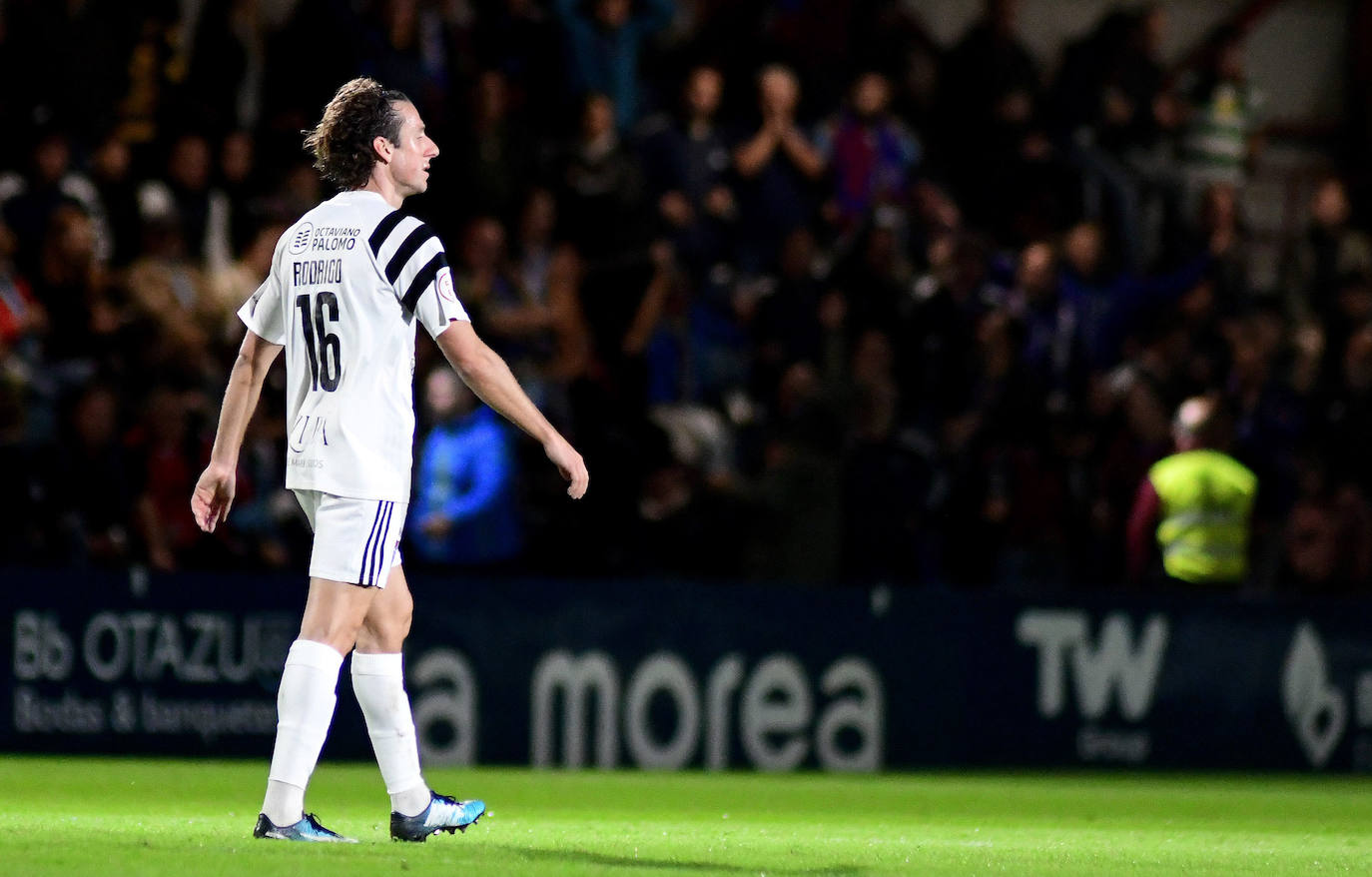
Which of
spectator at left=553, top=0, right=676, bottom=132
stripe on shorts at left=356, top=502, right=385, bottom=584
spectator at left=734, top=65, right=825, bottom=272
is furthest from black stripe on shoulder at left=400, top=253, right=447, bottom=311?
spectator at left=553, top=0, right=676, bottom=132

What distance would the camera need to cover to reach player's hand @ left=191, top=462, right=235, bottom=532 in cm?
658

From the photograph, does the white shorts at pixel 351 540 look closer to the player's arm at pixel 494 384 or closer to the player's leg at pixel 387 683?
the player's leg at pixel 387 683

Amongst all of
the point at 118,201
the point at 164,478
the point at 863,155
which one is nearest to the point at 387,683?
the point at 164,478

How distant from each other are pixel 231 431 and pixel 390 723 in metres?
1.00

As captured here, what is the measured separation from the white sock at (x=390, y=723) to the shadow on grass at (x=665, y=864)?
1.12ft

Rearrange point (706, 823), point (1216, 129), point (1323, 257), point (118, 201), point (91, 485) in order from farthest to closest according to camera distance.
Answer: point (1216, 129) < point (1323, 257) < point (118, 201) < point (91, 485) < point (706, 823)

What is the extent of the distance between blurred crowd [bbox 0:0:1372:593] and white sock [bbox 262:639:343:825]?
19.9 feet

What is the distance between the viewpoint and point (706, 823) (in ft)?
29.5

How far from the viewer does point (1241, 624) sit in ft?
45.2

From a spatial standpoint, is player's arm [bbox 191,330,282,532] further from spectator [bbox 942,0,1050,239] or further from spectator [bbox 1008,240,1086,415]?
spectator [bbox 942,0,1050,239]

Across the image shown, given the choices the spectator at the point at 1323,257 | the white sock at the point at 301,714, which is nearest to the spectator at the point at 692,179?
the spectator at the point at 1323,257

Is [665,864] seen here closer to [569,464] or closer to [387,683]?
[387,683]

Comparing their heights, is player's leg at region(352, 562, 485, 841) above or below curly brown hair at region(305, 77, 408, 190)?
below

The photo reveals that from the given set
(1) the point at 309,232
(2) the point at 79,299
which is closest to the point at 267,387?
(2) the point at 79,299
